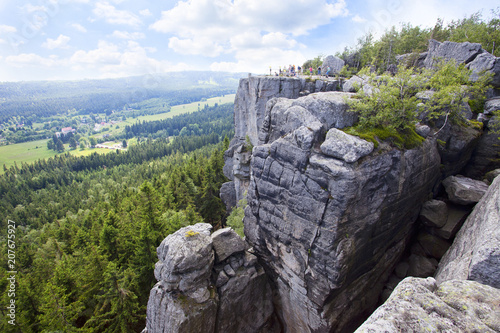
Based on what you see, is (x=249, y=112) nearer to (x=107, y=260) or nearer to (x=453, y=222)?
(x=107, y=260)

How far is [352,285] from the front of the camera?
55.1 feet

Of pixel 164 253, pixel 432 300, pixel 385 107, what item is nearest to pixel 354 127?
pixel 385 107

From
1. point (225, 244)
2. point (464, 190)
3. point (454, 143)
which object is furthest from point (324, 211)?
point (454, 143)

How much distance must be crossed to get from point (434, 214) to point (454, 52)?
1020 inches

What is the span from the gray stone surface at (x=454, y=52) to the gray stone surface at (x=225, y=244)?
32192 millimetres

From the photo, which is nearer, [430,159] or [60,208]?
[430,159]

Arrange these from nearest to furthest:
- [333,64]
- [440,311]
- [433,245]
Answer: [440,311]
[433,245]
[333,64]

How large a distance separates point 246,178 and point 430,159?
27.2 meters

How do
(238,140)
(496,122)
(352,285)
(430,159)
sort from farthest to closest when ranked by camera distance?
(238,140)
(496,122)
(430,159)
(352,285)

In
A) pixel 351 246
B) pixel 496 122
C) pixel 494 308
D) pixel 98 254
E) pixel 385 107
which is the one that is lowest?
pixel 98 254

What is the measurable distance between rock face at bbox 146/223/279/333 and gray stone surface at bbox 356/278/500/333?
11986 mm

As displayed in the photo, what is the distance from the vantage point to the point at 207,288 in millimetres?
16562

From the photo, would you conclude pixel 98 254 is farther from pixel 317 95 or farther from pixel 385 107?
pixel 385 107

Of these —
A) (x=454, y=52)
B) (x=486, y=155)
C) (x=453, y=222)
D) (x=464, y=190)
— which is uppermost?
(x=454, y=52)
